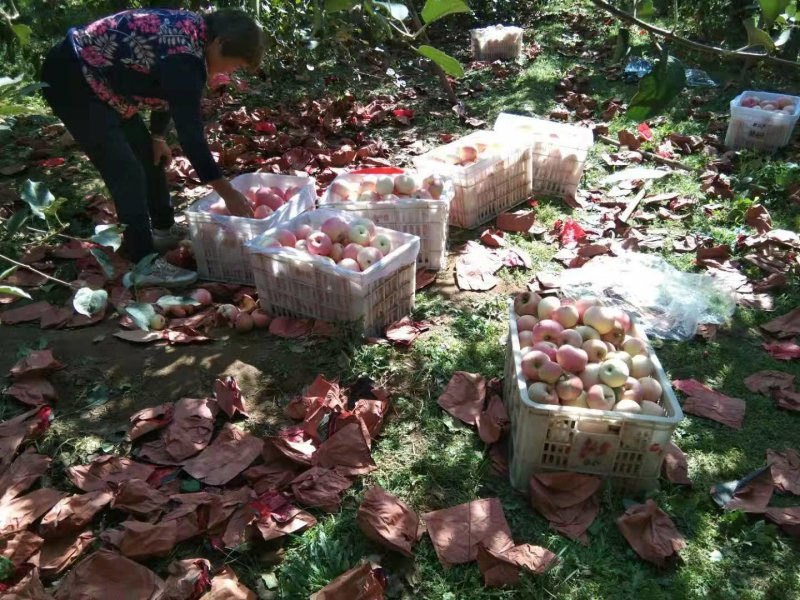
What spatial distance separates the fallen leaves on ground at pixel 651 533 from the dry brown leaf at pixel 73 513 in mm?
1746

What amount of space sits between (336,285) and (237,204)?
2.42ft

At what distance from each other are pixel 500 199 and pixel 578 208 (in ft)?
2.01

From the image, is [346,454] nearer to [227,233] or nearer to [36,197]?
[36,197]

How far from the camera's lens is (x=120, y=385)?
9.36 ft

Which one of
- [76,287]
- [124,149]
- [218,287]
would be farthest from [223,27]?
[76,287]

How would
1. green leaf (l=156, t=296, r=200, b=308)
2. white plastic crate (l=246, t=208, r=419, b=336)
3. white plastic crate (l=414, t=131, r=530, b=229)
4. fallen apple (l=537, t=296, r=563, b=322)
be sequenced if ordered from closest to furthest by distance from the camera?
1. green leaf (l=156, t=296, r=200, b=308)
2. fallen apple (l=537, t=296, r=563, b=322)
3. white plastic crate (l=246, t=208, r=419, b=336)
4. white plastic crate (l=414, t=131, r=530, b=229)

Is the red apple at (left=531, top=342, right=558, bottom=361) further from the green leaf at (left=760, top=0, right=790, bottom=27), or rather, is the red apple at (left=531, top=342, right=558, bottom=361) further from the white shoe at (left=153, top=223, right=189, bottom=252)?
the white shoe at (left=153, top=223, right=189, bottom=252)

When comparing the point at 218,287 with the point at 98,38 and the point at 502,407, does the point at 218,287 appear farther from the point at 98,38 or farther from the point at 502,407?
the point at 502,407

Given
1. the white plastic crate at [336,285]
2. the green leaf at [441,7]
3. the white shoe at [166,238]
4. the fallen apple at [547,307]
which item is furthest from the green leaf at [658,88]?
the white shoe at [166,238]

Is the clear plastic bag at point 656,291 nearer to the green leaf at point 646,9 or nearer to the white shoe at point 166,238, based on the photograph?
the green leaf at point 646,9

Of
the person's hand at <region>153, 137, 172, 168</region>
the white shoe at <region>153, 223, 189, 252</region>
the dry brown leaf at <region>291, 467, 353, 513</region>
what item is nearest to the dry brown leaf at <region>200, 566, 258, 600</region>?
the dry brown leaf at <region>291, 467, 353, 513</region>

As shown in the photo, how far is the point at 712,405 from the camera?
2.80m

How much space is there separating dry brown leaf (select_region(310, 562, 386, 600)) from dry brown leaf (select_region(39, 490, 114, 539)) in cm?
84

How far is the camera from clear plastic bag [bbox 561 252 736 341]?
3.35 m
